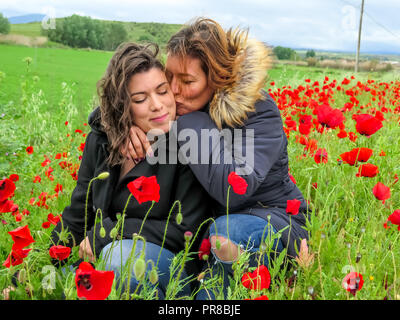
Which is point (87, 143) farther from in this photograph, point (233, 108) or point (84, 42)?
point (84, 42)

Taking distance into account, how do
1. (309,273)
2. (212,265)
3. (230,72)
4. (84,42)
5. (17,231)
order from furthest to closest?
(84,42)
(230,72)
(212,265)
(309,273)
(17,231)

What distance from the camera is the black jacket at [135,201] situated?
82.8 inches

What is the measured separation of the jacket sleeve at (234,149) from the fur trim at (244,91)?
50mm

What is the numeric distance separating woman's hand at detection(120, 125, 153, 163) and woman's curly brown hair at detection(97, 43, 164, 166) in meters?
0.03

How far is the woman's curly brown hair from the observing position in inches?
82.8

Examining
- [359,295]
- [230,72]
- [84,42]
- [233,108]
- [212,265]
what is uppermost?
[84,42]

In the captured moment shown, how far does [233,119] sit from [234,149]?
15 cm

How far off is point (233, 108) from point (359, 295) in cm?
100

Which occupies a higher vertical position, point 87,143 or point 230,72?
point 230,72

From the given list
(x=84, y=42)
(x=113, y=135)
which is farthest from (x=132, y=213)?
(x=84, y=42)

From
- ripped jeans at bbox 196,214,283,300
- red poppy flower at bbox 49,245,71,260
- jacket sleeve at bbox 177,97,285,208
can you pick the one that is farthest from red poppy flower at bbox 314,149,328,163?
red poppy flower at bbox 49,245,71,260

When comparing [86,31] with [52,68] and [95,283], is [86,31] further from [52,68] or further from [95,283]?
[95,283]

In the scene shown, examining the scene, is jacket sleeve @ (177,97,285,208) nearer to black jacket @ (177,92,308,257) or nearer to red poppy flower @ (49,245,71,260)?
black jacket @ (177,92,308,257)

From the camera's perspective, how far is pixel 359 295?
1525 mm
